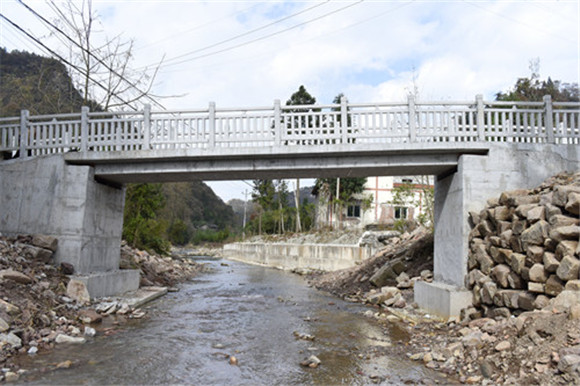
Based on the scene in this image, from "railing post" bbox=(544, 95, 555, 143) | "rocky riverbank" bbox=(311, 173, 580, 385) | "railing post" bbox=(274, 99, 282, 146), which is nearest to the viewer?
"rocky riverbank" bbox=(311, 173, 580, 385)

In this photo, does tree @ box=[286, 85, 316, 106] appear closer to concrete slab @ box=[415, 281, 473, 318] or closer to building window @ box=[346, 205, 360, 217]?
building window @ box=[346, 205, 360, 217]

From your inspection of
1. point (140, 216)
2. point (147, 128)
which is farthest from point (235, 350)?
point (140, 216)

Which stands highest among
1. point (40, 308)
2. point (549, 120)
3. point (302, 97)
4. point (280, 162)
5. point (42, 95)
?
point (302, 97)

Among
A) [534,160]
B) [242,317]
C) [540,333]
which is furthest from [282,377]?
[534,160]

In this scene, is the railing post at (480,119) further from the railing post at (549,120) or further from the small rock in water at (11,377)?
the small rock in water at (11,377)

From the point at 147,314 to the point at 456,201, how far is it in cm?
760

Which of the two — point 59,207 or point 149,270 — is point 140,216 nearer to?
point 149,270

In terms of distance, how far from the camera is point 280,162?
10.6 m

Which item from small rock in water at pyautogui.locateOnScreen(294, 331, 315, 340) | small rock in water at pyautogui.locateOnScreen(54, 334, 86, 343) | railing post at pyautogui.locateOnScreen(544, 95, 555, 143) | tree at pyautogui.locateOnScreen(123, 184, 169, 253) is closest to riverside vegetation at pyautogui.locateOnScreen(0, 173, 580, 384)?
small rock in water at pyautogui.locateOnScreen(54, 334, 86, 343)

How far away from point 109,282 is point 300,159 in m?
5.88

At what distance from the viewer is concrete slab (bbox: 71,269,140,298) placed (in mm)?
10337

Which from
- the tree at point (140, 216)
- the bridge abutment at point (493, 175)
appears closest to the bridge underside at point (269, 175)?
the bridge abutment at point (493, 175)

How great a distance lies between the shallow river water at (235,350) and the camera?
5668 millimetres

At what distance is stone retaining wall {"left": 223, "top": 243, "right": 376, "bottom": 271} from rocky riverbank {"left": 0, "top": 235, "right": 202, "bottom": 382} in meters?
13.5
